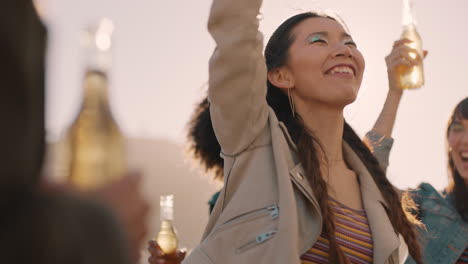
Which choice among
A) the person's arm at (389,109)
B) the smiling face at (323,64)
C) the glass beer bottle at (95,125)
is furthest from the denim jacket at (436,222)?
the glass beer bottle at (95,125)

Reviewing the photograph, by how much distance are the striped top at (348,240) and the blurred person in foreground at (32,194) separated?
1313 mm

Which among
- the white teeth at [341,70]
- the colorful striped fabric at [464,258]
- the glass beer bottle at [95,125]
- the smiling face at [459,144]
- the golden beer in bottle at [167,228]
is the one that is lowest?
the colorful striped fabric at [464,258]

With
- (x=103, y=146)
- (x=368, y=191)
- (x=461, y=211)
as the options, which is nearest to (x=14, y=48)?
(x=103, y=146)

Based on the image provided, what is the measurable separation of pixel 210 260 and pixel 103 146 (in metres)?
1.08

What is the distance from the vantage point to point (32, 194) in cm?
52

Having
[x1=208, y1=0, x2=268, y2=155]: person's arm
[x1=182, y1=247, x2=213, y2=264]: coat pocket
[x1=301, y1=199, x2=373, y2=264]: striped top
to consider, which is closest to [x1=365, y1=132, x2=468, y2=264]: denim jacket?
[x1=301, y1=199, x2=373, y2=264]: striped top

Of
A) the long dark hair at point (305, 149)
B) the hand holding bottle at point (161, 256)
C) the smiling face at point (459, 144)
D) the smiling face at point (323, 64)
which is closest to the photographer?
the long dark hair at point (305, 149)

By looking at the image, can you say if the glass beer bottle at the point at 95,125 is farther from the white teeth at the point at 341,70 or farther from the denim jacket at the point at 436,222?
the denim jacket at the point at 436,222

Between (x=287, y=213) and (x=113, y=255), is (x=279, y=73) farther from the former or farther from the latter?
(x=113, y=255)

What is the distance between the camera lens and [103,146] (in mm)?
744

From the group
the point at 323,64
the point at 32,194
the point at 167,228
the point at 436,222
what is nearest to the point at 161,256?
the point at 167,228

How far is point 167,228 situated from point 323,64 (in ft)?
4.44

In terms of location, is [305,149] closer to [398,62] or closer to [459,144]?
[398,62]

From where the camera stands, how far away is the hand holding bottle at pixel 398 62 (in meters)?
2.89
